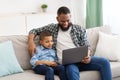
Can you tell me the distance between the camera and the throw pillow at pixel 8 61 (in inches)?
92.2

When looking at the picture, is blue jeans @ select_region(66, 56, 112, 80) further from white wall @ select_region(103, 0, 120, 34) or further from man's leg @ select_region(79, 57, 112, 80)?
white wall @ select_region(103, 0, 120, 34)

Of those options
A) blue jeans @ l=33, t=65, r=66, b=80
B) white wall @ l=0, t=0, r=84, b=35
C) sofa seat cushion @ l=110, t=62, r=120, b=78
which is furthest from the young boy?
white wall @ l=0, t=0, r=84, b=35

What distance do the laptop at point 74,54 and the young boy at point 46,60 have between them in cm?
9

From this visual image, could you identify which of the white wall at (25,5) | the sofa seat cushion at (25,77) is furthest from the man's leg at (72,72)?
the white wall at (25,5)

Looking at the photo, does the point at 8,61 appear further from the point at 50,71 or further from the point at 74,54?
the point at 74,54

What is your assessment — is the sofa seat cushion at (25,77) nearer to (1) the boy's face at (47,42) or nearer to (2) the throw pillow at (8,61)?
(2) the throw pillow at (8,61)

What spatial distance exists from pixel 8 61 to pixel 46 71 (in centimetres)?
40

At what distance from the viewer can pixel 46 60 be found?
2490 millimetres

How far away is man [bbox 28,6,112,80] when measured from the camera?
2.46 m

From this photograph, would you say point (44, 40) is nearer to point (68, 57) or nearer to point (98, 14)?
point (68, 57)

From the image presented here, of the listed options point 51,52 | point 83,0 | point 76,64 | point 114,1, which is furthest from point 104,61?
point 83,0

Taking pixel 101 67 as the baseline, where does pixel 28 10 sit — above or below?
above

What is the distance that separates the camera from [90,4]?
15.9 feet

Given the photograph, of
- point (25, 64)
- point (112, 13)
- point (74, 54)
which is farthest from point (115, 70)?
point (112, 13)
